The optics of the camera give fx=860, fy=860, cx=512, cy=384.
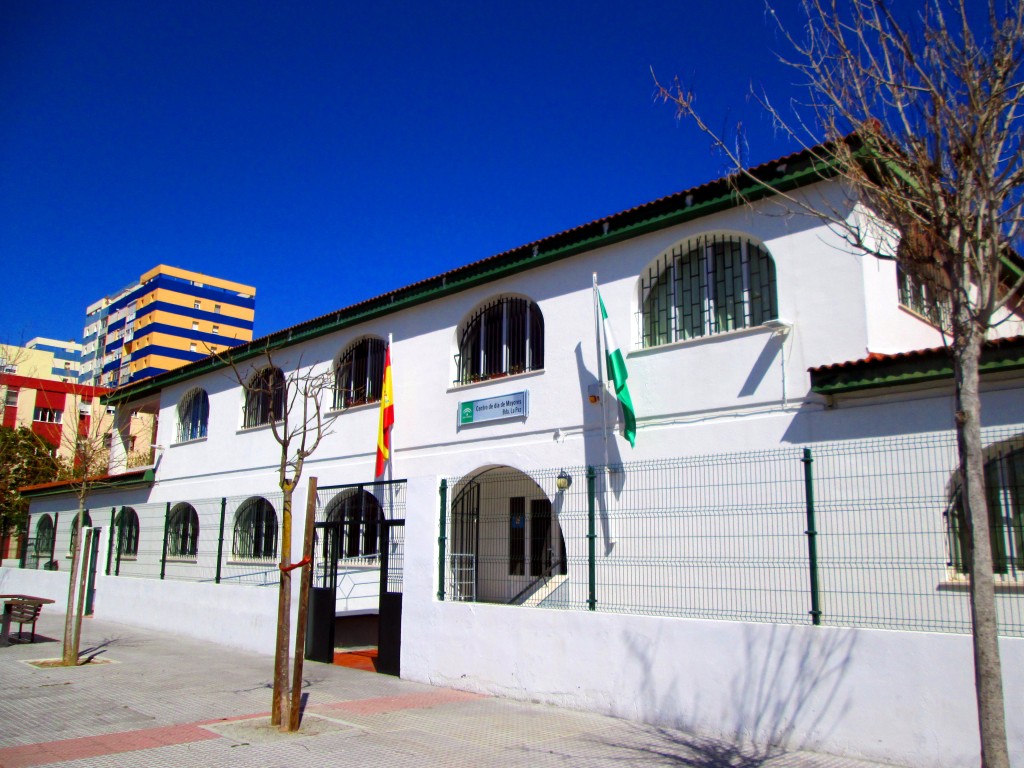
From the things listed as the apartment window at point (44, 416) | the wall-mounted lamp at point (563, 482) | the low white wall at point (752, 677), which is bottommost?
the low white wall at point (752, 677)

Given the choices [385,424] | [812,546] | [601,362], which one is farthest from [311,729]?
[385,424]

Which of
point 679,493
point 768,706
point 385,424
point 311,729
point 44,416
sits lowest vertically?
point 311,729

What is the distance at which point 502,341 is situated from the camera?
15164 mm

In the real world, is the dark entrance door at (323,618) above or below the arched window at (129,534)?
below

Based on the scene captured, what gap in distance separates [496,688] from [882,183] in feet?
25.1

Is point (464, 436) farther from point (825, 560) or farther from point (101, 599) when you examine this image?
point (101, 599)

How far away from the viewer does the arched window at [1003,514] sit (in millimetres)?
7875

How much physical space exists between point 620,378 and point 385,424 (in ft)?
19.2

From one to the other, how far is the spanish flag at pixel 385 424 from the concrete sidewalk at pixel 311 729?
485 cm

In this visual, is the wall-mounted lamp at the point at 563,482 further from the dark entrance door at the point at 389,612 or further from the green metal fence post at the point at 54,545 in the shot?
the green metal fence post at the point at 54,545

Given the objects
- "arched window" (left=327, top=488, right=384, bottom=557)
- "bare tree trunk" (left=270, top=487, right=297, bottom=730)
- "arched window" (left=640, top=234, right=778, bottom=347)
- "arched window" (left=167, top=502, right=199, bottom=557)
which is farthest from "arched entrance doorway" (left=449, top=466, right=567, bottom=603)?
"arched window" (left=167, top=502, right=199, bottom=557)

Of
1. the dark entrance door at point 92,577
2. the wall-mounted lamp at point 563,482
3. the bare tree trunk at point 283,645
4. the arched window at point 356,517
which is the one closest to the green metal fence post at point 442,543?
the wall-mounted lamp at point 563,482

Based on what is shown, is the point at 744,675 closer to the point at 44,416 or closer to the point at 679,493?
the point at 679,493

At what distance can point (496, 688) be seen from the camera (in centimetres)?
1048
